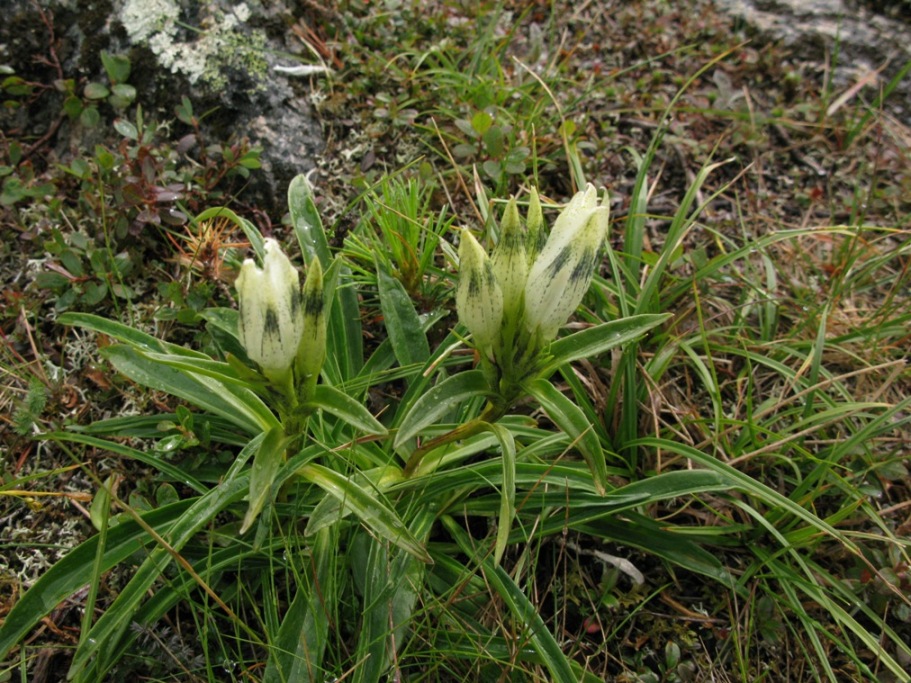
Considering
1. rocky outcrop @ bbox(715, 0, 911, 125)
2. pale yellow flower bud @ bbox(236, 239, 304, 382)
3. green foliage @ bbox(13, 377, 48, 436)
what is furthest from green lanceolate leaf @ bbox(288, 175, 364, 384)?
rocky outcrop @ bbox(715, 0, 911, 125)

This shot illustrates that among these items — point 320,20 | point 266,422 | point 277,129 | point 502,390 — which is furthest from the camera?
point 320,20

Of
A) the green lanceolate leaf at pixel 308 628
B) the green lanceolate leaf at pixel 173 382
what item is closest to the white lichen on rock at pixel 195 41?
the green lanceolate leaf at pixel 173 382

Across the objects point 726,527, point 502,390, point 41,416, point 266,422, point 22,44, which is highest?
point 22,44

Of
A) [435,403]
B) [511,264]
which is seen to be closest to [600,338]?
[511,264]

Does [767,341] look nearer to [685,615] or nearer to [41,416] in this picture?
[685,615]

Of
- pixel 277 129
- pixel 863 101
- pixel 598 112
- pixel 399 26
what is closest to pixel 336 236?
pixel 277 129

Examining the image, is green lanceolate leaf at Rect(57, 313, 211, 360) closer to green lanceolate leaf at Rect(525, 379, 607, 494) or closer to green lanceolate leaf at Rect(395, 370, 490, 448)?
green lanceolate leaf at Rect(395, 370, 490, 448)
